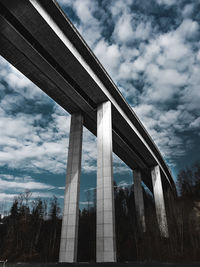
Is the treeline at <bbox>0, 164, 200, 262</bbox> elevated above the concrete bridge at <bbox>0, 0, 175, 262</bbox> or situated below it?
below

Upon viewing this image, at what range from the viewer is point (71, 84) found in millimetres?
15266

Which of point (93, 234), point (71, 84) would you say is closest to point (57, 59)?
point (71, 84)

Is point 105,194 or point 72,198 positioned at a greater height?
point 105,194

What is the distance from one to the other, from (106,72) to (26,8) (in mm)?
6801

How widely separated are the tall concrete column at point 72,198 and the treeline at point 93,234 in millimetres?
10728

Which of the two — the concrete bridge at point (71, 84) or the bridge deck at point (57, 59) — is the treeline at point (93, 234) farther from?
the bridge deck at point (57, 59)

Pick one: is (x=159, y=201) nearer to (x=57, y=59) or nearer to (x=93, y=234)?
(x=93, y=234)

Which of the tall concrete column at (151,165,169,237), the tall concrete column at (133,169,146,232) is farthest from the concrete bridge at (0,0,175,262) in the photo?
the tall concrete column at (151,165,169,237)

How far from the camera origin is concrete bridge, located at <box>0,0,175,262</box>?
36.7 ft

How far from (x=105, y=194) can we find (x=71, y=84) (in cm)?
866

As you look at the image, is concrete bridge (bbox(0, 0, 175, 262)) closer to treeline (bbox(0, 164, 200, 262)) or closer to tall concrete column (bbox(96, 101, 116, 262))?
tall concrete column (bbox(96, 101, 116, 262))

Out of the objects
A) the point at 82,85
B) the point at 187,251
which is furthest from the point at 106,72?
the point at 187,251

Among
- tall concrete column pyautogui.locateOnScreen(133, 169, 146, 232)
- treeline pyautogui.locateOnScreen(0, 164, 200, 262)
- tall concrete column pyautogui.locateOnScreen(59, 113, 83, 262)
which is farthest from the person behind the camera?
tall concrete column pyautogui.locateOnScreen(133, 169, 146, 232)

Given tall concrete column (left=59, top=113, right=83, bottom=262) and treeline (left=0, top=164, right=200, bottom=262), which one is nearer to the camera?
tall concrete column (left=59, top=113, right=83, bottom=262)
